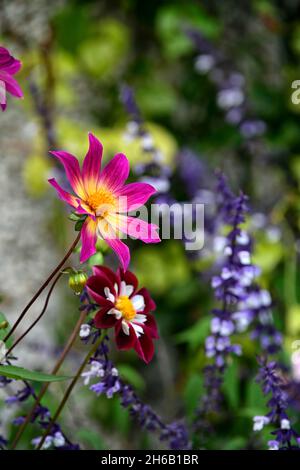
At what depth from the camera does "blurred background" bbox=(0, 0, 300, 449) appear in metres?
1.45

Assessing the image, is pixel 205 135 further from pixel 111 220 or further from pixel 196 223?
pixel 111 220

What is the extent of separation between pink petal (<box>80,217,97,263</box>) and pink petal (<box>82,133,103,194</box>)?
0.03 metres

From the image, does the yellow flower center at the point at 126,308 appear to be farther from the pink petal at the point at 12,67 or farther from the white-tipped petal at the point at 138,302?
the pink petal at the point at 12,67

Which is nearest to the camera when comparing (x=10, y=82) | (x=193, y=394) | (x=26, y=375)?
(x=26, y=375)

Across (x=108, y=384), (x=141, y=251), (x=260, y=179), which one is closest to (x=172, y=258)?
(x=141, y=251)

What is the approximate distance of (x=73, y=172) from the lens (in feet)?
1.91

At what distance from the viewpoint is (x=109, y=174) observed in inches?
23.9

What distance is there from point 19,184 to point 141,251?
0.33m

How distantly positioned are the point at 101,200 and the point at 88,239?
0.04 metres

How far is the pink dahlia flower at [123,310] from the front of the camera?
586 millimetres

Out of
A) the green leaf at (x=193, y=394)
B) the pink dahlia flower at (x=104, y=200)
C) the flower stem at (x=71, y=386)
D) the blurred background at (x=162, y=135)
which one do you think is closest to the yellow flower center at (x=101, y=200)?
the pink dahlia flower at (x=104, y=200)

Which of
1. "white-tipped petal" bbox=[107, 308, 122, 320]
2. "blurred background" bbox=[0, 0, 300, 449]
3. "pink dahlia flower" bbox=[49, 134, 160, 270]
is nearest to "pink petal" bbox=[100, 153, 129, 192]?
"pink dahlia flower" bbox=[49, 134, 160, 270]

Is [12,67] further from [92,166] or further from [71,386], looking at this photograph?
[71,386]

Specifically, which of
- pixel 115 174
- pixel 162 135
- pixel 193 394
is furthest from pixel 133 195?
pixel 162 135
